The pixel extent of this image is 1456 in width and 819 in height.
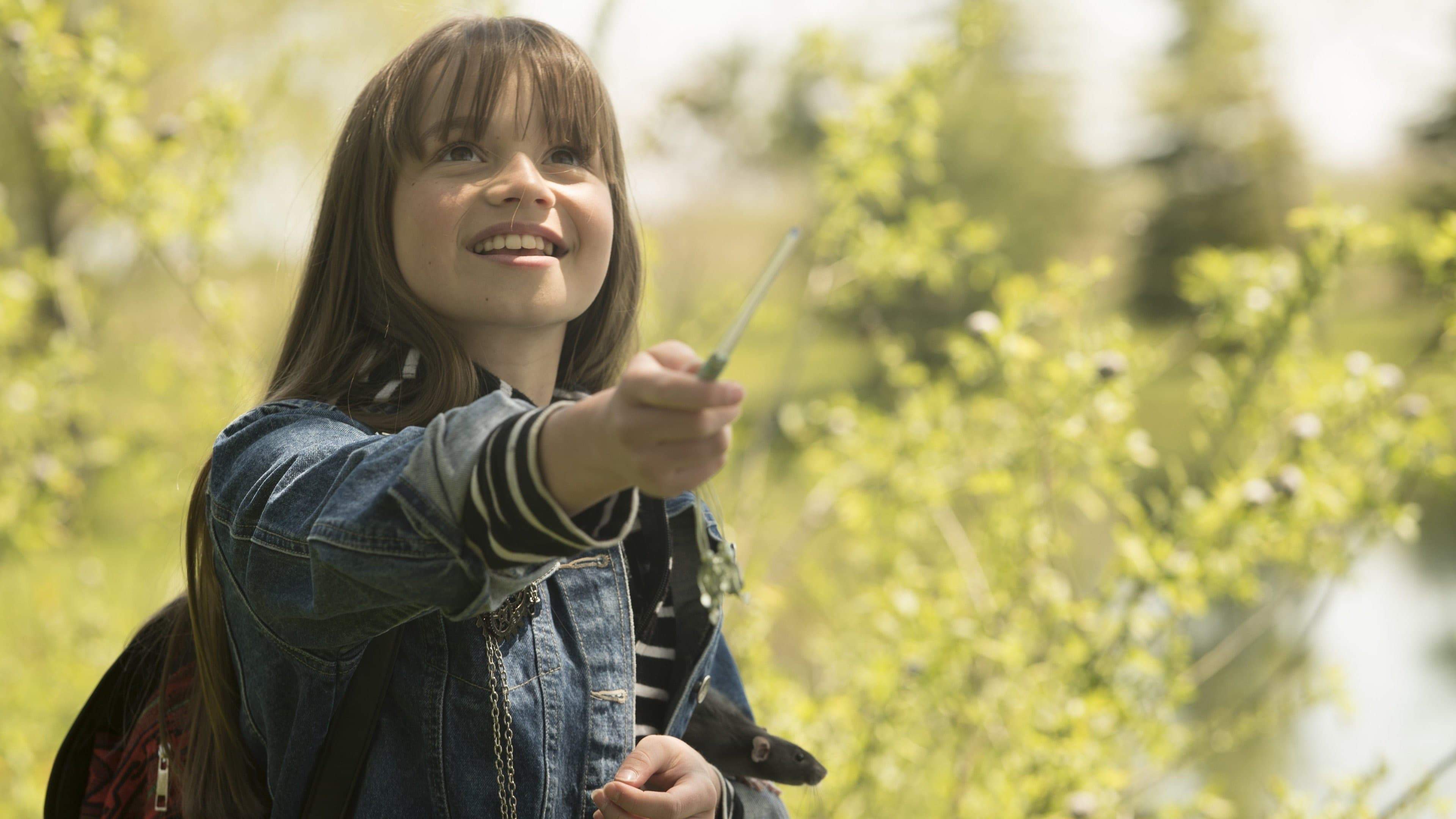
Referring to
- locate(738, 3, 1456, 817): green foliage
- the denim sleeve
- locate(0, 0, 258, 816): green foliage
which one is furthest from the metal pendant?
locate(738, 3, 1456, 817): green foliage

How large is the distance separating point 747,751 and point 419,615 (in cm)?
56

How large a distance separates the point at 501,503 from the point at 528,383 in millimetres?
462

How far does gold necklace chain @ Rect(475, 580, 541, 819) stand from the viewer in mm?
994

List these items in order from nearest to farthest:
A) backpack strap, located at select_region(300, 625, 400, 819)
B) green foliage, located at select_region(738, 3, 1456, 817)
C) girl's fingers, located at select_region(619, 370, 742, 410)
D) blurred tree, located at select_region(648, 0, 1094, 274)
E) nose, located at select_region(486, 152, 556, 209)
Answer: girl's fingers, located at select_region(619, 370, 742, 410), backpack strap, located at select_region(300, 625, 400, 819), nose, located at select_region(486, 152, 556, 209), green foliage, located at select_region(738, 3, 1456, 817), blurred tree, located at select_region(648, 0, 1094, 274)

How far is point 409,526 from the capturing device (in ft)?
2.52

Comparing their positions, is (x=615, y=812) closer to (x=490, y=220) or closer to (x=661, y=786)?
(x=661, y=786)

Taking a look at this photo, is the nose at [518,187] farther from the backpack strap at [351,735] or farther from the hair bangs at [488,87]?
the backpack strap at [351,735]

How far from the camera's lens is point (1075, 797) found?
2256 millimetres

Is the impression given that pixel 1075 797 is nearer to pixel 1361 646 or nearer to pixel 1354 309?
pixel 1361 646

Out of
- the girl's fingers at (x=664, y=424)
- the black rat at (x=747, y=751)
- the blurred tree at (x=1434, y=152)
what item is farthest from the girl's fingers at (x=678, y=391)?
the blurred tree at (x=1434, y=152)

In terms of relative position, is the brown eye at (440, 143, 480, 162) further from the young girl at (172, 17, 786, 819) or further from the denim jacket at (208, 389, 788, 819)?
the denim jacket at (208, 389, 788, 819)

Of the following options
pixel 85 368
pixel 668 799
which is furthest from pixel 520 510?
pixel 85 368

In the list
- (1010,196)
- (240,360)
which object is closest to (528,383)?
(240,360)

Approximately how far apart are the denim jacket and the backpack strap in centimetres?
1
